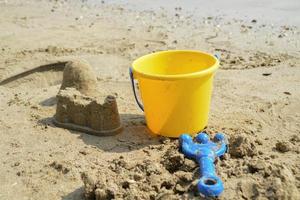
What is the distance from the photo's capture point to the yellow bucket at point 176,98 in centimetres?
266

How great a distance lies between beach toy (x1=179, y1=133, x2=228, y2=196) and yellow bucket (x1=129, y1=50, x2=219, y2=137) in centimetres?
27

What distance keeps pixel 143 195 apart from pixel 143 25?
12.2ft

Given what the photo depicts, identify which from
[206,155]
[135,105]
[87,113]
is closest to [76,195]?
[206,155]

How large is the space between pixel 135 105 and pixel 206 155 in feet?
4.00

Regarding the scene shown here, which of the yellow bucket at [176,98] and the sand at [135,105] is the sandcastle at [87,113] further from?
the yellow bucket at [176,98]

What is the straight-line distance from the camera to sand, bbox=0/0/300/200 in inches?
85.1

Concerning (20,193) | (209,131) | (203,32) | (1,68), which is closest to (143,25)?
(203,32)

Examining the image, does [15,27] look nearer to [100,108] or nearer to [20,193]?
[100,108]

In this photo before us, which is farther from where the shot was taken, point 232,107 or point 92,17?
point 92,17

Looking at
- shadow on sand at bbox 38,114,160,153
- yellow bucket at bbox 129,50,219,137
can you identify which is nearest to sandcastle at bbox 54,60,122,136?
shadow on sand at bbox 38,114,160,153

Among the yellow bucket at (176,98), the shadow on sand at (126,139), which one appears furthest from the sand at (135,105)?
the yellow bucket at (176,98)

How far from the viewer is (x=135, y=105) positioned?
338cm

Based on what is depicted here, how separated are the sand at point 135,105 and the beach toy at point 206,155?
5 centimetres

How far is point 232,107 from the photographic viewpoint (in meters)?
3.26
